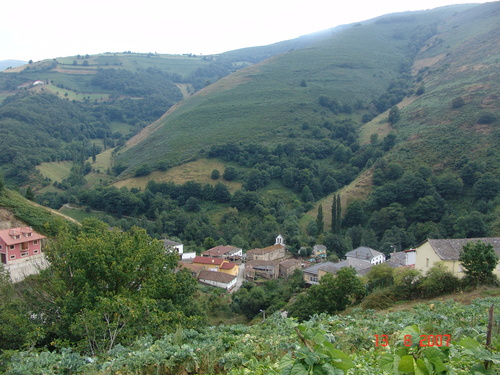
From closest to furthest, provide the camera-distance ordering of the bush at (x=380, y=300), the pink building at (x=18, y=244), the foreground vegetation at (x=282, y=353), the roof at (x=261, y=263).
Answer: the foreground vegetation at (x=282, y=353) < the bush at (x=380, y=300) < the pink building at (x=18, y=244) < the roof at (x=261, y=263)

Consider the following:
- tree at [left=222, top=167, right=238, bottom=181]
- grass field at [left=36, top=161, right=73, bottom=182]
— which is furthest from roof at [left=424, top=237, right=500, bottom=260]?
grass field at [left=36, top=161, right=73, bottom=182]

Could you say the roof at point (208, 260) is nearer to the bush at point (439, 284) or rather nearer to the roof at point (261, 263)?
the roof at point (261, 263)

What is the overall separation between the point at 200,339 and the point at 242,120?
3192 inches

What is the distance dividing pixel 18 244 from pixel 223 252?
Result: 2512cm

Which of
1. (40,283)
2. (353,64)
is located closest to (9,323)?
(40,283)

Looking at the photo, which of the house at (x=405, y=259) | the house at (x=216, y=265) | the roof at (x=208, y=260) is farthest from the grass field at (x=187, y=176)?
the house at (x=405, y=259)

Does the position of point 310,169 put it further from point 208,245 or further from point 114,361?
point 114,361

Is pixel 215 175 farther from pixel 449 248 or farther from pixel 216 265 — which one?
pixel 449 248

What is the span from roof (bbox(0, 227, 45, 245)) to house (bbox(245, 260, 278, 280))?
22.7 m

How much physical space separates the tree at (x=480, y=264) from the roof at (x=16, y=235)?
2612 centimetres

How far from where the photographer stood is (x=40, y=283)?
12375 mm

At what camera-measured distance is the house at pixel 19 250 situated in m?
24.1

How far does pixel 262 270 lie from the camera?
4272 centimetres

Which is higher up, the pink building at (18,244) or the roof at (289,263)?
the pink building at (18,244)
